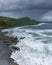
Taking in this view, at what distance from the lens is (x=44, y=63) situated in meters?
19.9

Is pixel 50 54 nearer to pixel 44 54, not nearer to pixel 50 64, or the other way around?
pixel 44 54

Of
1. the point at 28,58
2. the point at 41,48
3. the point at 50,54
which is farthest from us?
the point at 41,48

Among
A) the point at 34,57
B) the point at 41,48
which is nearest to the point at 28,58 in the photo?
the point at 34,57

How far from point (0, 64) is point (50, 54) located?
6449 millimetres

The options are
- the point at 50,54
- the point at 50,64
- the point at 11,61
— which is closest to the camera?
the point at 50,64

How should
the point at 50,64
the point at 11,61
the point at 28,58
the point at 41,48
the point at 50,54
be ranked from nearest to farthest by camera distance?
the point at 50,64 → the point at 11,61 → the point at 28,58 → the point at 50,54 → the point at 41,48

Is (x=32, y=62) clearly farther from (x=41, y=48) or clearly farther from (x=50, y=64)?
(x=41, y=48)

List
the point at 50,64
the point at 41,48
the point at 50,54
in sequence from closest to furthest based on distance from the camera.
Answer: the point at 50,64 < the point at 50,54 < the point at 41,48

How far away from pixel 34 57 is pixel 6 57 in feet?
9.94

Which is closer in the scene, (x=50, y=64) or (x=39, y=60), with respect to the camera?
(x=50, y=64)

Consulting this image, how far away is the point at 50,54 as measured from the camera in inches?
938

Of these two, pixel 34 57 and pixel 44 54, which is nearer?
pixel 34 57

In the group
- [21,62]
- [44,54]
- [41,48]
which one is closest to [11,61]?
[21,62]

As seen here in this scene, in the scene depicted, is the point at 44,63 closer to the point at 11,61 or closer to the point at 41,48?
the point at 11,61
